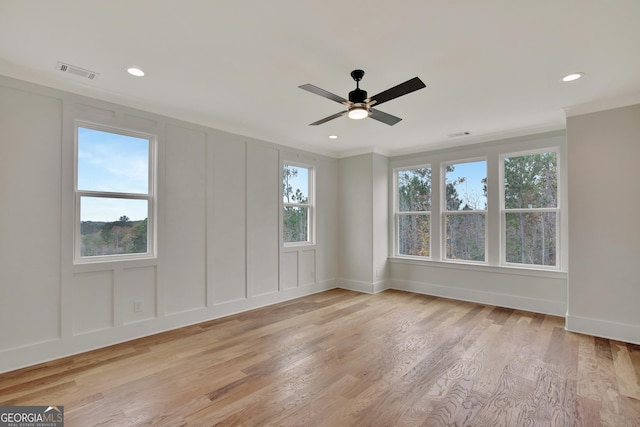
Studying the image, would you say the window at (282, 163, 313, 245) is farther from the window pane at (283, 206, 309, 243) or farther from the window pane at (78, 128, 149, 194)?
the window pane at (78, 128, 149, 194)

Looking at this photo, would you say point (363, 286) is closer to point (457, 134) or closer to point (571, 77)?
point (457, 134)

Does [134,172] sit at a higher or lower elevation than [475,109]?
lower

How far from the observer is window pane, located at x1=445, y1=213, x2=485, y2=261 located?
198 inches

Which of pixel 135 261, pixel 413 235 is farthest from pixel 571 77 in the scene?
pixel 135 261

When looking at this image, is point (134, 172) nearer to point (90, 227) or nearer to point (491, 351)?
point (90, 227)

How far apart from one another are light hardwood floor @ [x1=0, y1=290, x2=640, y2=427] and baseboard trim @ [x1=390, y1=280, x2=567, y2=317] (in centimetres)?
48

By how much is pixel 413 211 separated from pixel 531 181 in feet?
6.25

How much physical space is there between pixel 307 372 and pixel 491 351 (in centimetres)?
192

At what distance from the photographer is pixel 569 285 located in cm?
372

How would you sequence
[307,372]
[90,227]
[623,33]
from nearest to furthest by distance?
[623,33]
[307,372]
[90,227]

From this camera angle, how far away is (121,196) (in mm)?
3434

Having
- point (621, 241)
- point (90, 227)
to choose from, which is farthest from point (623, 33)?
point (90, 227)

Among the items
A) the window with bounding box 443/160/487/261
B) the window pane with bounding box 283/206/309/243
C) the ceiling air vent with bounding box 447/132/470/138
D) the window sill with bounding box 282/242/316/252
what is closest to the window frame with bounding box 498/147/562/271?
the window with bounding box 443/160/487/261
